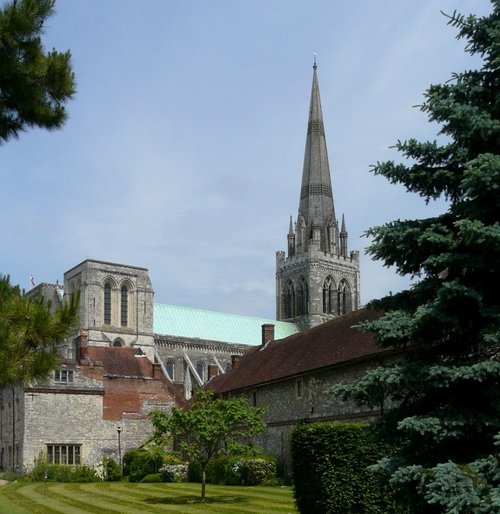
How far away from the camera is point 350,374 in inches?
1174

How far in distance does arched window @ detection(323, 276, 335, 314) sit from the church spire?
442 cm

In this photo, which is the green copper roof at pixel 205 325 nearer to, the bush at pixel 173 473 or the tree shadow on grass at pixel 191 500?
the bush at pixel 173 473

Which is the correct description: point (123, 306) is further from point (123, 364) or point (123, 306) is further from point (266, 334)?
point (266, 334)

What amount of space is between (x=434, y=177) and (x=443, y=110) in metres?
1.10

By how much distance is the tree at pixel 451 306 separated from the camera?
409 inches

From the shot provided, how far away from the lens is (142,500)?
87.8 feet

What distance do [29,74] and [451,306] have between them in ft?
23.5

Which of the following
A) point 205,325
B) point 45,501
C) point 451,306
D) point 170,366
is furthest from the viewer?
point 205,325

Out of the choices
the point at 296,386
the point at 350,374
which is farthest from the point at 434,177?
the point at 296,386

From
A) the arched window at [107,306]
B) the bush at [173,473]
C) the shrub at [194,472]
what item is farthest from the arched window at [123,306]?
the shrub at [194,472]

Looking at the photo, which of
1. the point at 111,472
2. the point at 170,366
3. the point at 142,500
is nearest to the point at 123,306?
the point at 170,366

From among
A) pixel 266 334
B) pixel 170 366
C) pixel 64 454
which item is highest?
pixel 266 334

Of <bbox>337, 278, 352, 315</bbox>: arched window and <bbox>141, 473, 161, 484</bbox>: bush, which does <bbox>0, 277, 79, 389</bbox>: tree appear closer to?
<bbox>141, 473, 161, 484</bbox>: bush

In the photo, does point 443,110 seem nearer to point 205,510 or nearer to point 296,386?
point 205,510
